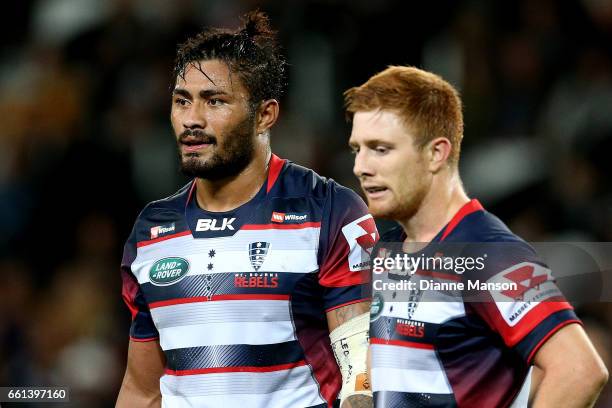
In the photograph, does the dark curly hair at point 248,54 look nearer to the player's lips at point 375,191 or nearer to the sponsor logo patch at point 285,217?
the sponsor logo patch at point 285,217

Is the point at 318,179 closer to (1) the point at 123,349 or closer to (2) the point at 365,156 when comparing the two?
(2) the point at 365,156

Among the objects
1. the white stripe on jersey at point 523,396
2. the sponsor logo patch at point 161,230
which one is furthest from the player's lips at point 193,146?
the white stripe on jersey at point 523,396

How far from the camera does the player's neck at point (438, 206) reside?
4.01m

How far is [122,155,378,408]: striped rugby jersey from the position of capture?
4484 mm

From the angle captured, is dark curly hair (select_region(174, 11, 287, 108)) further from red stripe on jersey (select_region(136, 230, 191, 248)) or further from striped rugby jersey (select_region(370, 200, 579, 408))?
striped rugby jersey (select_region(370, 200, 579, 408))

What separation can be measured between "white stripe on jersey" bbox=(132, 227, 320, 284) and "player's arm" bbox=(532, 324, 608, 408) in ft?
4.06

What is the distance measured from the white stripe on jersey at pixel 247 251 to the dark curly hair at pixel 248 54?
0.55 m

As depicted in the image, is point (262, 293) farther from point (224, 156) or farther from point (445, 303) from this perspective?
point (445, 303)

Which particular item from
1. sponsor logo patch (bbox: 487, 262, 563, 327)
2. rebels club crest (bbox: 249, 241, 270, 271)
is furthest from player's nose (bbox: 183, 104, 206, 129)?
sponsor logo patch (bbox: 487, 262, 563, 327)

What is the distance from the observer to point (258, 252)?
15.0 ft

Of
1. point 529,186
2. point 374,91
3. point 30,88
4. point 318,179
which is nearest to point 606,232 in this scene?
point 529,186

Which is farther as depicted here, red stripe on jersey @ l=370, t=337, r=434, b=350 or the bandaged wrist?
the bandaged wrist

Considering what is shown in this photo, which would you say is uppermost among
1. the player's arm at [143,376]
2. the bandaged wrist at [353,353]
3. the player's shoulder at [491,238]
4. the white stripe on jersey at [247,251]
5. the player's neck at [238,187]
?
the player's shoulder at [491,238]

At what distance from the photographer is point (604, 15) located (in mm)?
7727
